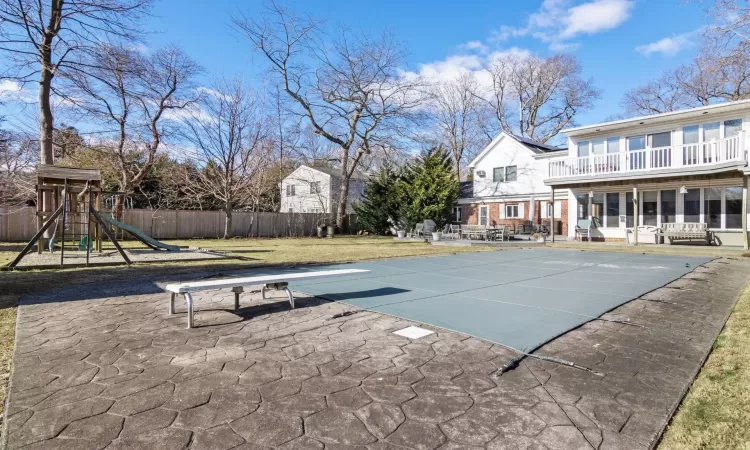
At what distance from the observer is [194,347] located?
402 cm

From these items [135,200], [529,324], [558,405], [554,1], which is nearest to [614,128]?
[554,1]

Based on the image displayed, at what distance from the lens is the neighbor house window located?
2856 centimetres

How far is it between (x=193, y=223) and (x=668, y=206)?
85.4 feet

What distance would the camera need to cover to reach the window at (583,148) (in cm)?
2148

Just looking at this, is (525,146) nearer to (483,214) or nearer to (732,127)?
(483,214)

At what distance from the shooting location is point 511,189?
27.9m

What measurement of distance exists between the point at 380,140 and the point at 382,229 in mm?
6904

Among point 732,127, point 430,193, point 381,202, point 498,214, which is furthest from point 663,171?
point 381,202

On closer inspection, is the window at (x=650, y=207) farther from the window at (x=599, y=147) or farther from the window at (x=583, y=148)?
the window at (x=583, y=148)

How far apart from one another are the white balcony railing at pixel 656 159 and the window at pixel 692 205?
5.85ft

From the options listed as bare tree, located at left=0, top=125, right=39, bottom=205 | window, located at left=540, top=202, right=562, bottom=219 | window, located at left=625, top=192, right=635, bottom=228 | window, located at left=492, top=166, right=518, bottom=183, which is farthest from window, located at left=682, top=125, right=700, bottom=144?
bare tree, located at left=0, top=125, right=39, bottom=205

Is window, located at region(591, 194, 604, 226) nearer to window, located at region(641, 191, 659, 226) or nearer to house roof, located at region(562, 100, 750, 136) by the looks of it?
window, located at region(641, 191, 659, 226)

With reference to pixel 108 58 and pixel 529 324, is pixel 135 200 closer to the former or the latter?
pixel 108 58

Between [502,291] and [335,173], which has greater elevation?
[335,173]
